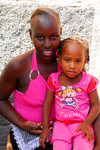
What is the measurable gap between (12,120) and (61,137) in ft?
1.50

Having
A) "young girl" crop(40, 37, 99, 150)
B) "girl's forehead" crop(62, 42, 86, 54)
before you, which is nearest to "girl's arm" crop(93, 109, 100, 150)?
"young girl" crop(40, 37, 99, 150)

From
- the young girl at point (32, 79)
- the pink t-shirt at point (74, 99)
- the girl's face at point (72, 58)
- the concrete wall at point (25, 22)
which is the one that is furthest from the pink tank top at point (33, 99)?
the concrete wall at point (25, 22)

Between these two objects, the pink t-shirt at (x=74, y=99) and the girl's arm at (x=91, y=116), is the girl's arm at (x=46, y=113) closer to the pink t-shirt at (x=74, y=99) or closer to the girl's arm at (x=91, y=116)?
the pink t-shirt at (x=74, y=99)

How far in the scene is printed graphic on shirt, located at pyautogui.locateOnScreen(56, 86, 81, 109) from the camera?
179cm

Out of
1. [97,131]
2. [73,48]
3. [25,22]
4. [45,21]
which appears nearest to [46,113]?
[97,131]

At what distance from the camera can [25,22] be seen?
2.33 m

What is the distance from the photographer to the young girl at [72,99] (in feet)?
5.64

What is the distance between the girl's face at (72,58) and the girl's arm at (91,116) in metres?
0.23

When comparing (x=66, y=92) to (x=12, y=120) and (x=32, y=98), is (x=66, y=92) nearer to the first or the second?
(x=32, y=98)

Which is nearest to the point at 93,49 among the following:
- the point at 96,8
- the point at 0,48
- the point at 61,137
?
the point at 96,8

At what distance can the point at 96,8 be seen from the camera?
2.35 m

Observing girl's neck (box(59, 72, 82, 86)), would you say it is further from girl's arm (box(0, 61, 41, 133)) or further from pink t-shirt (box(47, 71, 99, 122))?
girl's arm (box(0, 61, 41, 133))

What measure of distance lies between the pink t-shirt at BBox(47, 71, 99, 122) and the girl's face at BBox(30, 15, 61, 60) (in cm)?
27

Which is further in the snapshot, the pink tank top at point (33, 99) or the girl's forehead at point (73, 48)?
the pink tank top at point (33, 99)
